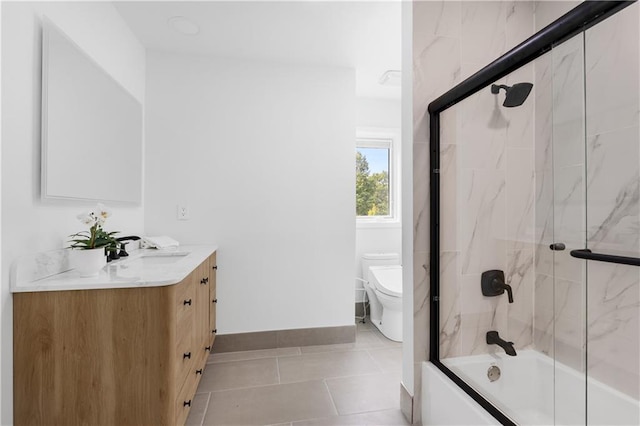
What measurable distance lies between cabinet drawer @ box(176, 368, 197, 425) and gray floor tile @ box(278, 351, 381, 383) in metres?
0.64

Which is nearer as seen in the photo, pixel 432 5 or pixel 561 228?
pixel 561 228

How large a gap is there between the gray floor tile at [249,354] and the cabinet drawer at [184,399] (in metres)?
0.72

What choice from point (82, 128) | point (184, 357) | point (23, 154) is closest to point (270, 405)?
point (184, 357)

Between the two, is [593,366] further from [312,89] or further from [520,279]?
[312,89]

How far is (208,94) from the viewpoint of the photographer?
2.39 metres

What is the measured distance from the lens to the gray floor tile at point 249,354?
2.25m

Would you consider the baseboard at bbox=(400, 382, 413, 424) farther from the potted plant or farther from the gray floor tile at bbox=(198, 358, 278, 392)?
the potted plant

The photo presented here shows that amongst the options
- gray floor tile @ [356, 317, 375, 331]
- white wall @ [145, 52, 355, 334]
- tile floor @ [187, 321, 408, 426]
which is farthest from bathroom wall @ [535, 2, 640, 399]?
gray floor tile @ [356, 317, 375, 331]

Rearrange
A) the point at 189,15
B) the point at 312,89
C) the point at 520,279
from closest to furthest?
the point at 520,279, the point at 189,15, the point at 312,89

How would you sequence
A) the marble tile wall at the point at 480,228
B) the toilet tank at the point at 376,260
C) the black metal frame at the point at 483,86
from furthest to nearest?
the toilet tank at the point at 376,260, the marble tile wall at the point at 480,228, the black metal frame at the point at 483,86

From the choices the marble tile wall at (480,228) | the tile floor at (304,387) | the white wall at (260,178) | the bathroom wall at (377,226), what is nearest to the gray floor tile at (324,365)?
the tile floor at (304,387)

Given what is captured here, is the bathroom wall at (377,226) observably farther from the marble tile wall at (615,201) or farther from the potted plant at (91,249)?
the potted plant at (91,249)

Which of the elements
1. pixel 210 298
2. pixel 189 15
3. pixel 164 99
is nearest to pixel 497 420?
pixel 210 298

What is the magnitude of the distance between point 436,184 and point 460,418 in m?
1.06
